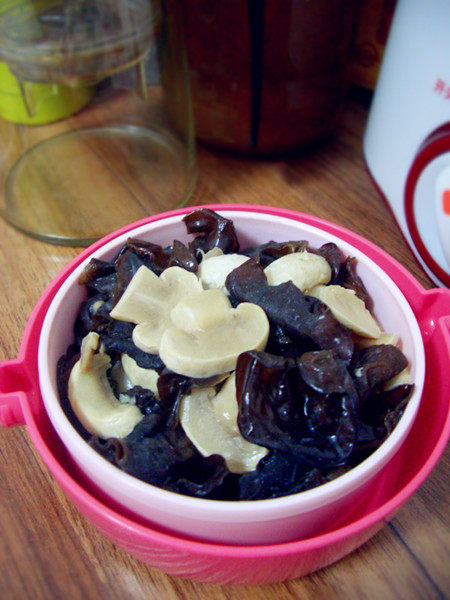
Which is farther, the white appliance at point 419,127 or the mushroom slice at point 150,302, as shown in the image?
the white appliance at point 419,127

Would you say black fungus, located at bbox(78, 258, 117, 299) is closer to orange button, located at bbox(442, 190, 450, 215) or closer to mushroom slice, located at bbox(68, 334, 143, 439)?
mushroom slice, located at bbox(68, 334, 143, 439)

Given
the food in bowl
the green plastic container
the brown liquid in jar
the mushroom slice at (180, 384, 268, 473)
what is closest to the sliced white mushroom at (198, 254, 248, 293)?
the food in bowl

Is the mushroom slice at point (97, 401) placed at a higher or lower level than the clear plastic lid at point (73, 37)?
lower

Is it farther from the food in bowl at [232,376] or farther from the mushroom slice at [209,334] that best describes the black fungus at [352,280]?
the mushroom slice at [209,334]

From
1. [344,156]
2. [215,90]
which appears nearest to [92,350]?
[215,90]

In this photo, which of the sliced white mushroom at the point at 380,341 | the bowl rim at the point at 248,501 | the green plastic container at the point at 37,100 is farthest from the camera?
the green plastic container at the point at 37,100

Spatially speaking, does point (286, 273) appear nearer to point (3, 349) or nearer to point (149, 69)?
point (3, 349)

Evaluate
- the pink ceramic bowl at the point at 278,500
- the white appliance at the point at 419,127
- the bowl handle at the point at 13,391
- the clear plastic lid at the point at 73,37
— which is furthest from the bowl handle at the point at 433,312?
the clear plastic lid at the point at 73,37
